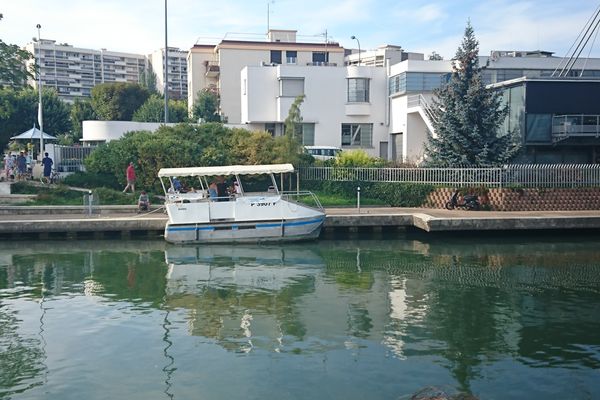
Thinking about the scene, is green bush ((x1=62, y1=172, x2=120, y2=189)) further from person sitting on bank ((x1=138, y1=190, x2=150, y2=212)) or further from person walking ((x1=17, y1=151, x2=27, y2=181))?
person sitting on bank ((x1=138, y1=190, x2=150, y2=212))

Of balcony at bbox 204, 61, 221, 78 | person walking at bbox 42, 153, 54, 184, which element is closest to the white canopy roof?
person walking at bbox 42, 153, 54, 184

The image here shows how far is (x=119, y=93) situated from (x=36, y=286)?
52877 mm

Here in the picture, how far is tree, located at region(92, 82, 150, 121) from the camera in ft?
219

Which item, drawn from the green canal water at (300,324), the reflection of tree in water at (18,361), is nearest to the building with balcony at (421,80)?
the green canal water at (300,324)

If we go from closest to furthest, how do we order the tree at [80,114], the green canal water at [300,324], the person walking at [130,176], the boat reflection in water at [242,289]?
1. the green canal water at [300,324]
2. the boat reflection in water at [242,289]
3. the person walking at [130,176]
4. the tree at [80,114]

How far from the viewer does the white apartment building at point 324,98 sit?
43.6 meters

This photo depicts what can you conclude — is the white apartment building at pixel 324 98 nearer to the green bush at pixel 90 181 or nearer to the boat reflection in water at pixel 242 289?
the green bush at pixel 90 181

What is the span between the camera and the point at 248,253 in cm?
2434

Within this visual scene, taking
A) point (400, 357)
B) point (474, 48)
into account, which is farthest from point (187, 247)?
point (474, 48)

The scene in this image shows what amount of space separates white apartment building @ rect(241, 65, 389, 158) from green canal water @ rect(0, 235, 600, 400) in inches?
811

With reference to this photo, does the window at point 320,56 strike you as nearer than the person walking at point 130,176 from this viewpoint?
No

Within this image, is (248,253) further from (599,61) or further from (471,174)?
(599,61)

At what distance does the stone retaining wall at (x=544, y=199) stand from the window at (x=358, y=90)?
17292 millimetres

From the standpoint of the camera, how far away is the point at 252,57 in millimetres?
56438
